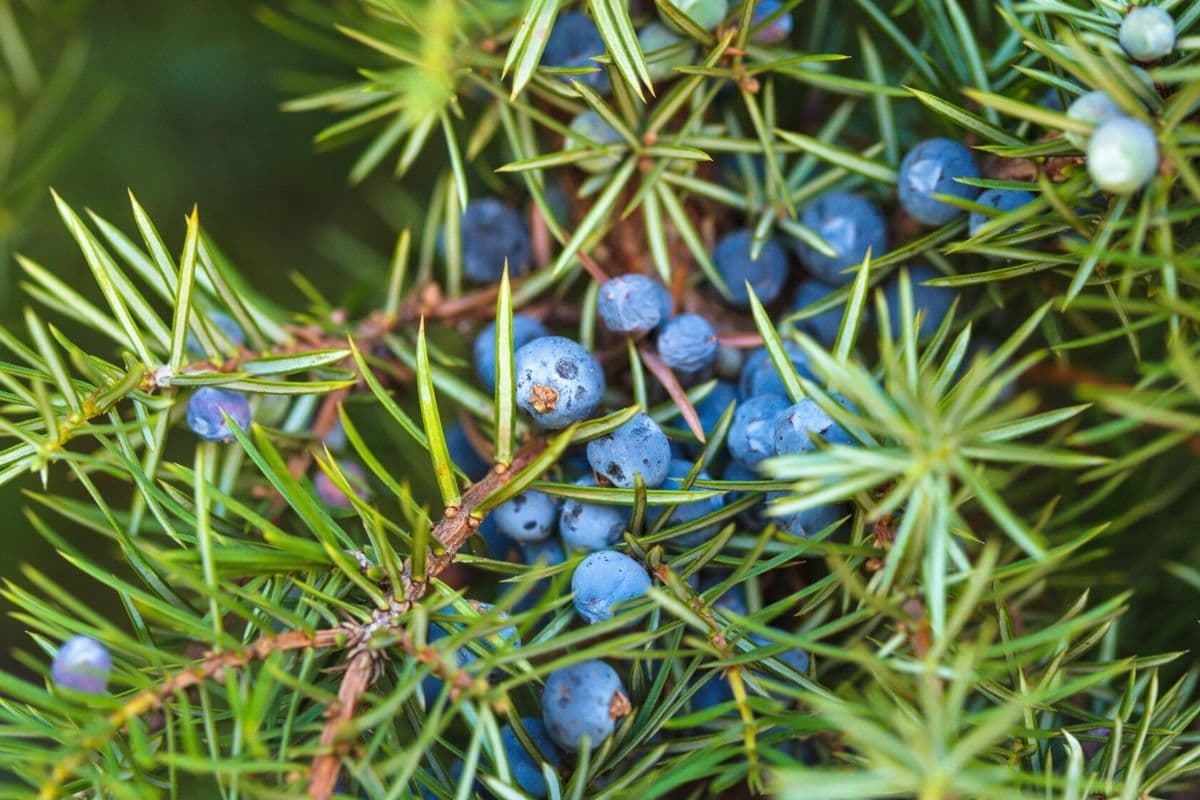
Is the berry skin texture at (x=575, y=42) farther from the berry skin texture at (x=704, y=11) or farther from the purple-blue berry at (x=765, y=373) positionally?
the purple-blue berry at (x=765, y=373)

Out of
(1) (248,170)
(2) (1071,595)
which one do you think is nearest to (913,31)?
(2) (1071,595)

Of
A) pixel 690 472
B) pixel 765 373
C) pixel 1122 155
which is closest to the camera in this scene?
pixel 1122 155

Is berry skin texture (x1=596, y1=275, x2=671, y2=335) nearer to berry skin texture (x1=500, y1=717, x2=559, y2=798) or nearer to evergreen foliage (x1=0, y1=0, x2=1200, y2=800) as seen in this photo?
evergreen foliage (x1=0, y1=0, x2=1200, y2=800)

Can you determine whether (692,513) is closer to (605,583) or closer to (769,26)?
(605,583)

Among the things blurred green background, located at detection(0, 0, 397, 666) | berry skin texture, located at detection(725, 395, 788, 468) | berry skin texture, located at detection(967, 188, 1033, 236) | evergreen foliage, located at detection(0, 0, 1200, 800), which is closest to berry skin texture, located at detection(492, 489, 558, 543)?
evergreen foliage, located at detection(0, 0, 1200, 800)

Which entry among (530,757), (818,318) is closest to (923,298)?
(818,318)

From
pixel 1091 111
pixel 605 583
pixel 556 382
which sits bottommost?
pixel 605 583

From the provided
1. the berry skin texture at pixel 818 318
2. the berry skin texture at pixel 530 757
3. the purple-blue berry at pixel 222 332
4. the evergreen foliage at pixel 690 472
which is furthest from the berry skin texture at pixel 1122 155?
the purple-blue berry at pixel 222 332
